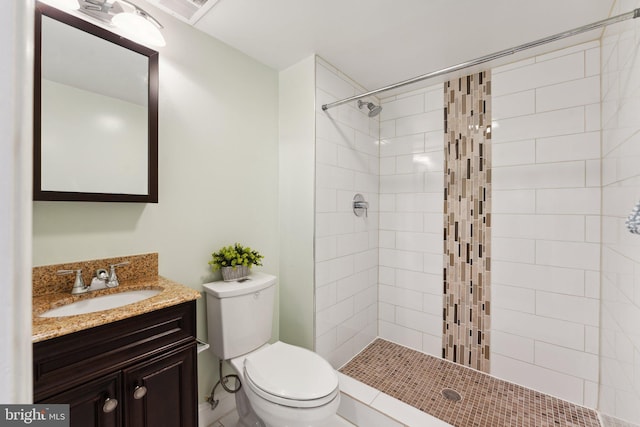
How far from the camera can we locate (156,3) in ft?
4.79

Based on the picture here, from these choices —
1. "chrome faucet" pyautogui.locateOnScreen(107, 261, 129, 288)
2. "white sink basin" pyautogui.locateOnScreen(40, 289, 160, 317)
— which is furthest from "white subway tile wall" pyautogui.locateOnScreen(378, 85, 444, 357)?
"chrome faucet" pyautogui.locateOnScreen(107, 261, 129, 288)

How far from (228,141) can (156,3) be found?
0.77 meters

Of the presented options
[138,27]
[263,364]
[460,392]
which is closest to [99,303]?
[263,364]

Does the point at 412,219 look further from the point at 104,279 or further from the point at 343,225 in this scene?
the point at 104,279

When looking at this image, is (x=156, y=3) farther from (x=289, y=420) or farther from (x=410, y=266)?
(x=410, y=266)

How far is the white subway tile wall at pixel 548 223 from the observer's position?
173 cm

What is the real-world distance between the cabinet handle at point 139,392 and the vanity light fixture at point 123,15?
5.09 feet

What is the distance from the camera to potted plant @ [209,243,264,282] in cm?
167

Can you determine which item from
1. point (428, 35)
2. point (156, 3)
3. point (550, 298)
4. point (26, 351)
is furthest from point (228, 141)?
point (550, 298)

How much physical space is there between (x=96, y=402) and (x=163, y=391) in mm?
234

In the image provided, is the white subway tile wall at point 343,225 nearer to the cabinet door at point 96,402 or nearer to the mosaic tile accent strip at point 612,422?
the cabinet door at point 96,402

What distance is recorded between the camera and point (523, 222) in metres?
1.94

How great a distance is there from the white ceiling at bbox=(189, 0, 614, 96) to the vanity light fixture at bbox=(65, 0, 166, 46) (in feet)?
1.16

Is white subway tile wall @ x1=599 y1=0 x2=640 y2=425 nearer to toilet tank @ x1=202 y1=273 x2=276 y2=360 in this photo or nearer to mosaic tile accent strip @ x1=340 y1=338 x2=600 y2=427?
mosaic tile accent strip @ x1=340 y1=338 x2=600 y2=427
